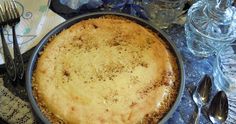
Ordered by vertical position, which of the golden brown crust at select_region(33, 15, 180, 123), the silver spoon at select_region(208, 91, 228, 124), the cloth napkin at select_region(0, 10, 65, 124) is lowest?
the cloth napkin at select_region(0, 10, 65, 124)

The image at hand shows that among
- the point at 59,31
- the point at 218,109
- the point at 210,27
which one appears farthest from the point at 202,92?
the point at 59,31

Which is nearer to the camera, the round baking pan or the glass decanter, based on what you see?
the round baking pan

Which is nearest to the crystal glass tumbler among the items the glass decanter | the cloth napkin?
the glass decanter

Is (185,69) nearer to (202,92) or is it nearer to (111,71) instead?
(202,92)

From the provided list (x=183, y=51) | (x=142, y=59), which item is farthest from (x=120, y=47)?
(x=183, y=51)

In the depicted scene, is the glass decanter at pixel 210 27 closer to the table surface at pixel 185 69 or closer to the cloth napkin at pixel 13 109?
the table surface at pixel 185 69

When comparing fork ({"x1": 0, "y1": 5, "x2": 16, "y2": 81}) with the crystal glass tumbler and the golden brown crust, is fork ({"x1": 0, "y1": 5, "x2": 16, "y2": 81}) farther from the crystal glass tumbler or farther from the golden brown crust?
the crystal glass tumbler

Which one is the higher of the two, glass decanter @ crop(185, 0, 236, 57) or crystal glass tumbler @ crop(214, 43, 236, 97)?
glass decanter @ crop(185, 0, 236, 57)
